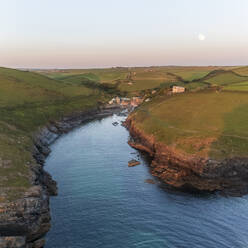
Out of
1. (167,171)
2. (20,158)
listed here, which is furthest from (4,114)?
(167,171)

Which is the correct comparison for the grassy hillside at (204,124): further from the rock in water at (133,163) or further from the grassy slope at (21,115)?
the grassy slope at (21,115)

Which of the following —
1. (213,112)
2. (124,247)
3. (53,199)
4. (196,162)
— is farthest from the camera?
(213,112)

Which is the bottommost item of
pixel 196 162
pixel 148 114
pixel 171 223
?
pixel 171 223

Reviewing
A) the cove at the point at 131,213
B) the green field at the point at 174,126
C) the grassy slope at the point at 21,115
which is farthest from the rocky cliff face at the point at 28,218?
the grassy slope at the point at 21,115

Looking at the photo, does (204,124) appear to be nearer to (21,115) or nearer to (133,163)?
(133,163)

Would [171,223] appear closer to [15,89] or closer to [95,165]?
[95,165]

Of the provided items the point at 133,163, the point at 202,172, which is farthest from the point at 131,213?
the point at 133,163
